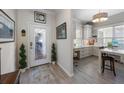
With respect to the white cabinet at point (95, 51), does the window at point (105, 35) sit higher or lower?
higher

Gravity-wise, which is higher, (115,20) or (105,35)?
(115,20)

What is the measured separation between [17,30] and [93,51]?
508cm

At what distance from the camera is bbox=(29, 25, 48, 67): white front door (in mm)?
4138

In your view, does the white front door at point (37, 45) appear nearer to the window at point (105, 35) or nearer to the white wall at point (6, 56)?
the white wall at point (6, 56)

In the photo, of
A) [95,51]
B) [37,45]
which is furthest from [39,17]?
[95,51]

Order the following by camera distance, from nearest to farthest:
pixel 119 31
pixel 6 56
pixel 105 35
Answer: pixel 6 56, pixel 119 31, pixel 105 35

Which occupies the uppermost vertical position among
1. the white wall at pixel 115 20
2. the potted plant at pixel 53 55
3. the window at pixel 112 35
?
the white wall at pixel 115 20

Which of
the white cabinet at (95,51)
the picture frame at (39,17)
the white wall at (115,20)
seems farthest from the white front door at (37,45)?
the white wall at (115,20)

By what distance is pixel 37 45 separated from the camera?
172 inches

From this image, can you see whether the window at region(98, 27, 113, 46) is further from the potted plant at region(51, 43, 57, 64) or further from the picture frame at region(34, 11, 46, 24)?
the picture frame at region(34, 11, 46, 24)

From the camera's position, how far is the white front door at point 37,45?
163 inches

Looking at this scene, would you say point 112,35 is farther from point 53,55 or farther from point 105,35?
point 53,55

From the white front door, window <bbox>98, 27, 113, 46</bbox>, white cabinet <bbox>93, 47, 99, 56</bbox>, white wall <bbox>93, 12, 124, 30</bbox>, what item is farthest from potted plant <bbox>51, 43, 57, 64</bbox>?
white wall <bbox>93, 12, 124, 30</bbox>
